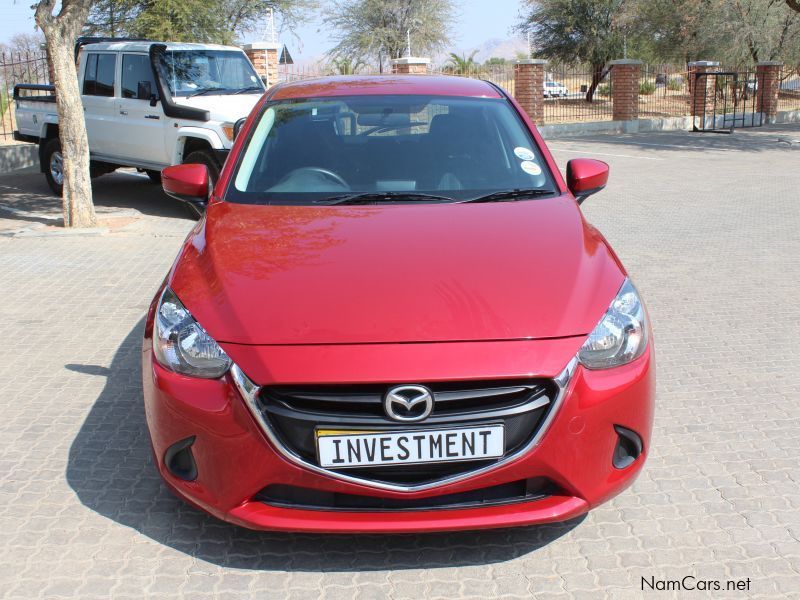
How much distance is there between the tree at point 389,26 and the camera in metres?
43.4

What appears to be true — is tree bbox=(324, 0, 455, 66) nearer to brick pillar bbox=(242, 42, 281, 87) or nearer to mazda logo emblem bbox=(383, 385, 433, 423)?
brick pillar bbox=(242, 42, 281, 87)

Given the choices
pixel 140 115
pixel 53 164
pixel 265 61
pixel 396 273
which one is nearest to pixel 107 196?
pixel 53 164

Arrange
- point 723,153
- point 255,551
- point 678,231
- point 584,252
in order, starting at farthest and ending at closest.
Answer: point 723,153 < point 678,231 < point 584,252 < point 255,551

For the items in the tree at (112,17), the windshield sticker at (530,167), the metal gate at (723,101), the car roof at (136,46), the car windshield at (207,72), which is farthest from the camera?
the metal gate at (723,101)

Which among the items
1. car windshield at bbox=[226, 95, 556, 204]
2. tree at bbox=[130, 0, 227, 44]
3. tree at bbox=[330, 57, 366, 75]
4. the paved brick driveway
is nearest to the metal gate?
tree at bbox=[130, 0, 227, 44]

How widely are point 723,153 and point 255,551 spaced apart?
1829cm

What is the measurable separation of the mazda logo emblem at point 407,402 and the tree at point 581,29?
37478 mm

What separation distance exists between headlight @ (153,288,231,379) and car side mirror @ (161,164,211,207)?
131cm

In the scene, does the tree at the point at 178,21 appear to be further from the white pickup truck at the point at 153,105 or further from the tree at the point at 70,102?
the tree at the point at 70,102

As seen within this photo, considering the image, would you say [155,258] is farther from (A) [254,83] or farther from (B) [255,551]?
(B) [255,551]

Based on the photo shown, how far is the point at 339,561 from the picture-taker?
3.14m

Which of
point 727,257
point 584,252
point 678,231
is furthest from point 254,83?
point 584,252

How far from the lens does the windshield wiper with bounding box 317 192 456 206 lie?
3.94 meters

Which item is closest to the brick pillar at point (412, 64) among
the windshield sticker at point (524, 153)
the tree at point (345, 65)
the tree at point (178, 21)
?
the tree at point (178, 21)
